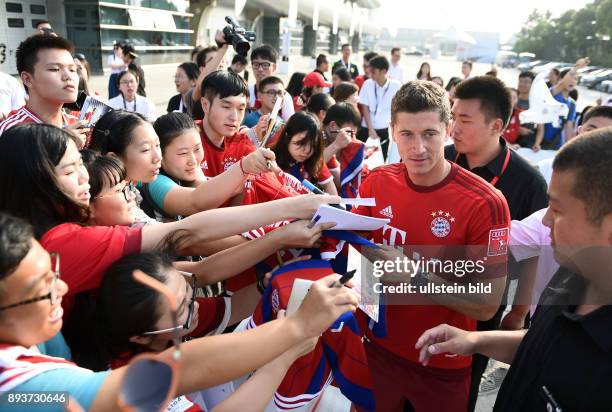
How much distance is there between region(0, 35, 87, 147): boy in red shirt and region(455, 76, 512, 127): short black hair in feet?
8.39

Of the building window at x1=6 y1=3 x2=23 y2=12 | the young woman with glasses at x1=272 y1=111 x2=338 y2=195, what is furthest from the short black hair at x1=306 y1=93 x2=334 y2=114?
the building window at x1=6 y1=3 x2=23 y2=12

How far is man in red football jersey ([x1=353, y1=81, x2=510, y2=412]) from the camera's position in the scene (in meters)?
1.91

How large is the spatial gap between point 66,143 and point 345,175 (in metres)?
2.67

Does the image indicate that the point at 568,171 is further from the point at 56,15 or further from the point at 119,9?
the point at 119,9

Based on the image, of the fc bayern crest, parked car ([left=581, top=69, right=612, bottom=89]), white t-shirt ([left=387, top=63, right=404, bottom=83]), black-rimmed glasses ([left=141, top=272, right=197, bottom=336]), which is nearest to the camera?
black-rimmed glasses ([left=141, top=272, right=197, bottom=336])

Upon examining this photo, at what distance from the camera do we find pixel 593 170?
1233 millimetres

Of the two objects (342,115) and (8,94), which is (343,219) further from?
(8,94)

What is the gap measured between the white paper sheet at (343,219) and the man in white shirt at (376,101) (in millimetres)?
5710

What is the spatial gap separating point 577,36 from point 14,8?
48270mm

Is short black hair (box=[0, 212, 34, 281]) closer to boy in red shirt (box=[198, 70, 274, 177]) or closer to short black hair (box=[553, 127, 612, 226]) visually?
short black hair (box=[553, 127, 612, 226])

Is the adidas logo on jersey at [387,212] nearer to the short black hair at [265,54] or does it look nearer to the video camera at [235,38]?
the video camera at [235,38]

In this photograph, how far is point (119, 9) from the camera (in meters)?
18.1

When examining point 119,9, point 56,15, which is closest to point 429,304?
point 56,15

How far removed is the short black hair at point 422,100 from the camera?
2.01 metres
